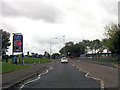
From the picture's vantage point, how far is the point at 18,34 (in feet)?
110

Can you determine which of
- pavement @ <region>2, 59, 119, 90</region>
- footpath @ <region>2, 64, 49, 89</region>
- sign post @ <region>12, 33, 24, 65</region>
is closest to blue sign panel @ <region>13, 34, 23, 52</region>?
sign post @ <region>12, 33, 24, 65</region>

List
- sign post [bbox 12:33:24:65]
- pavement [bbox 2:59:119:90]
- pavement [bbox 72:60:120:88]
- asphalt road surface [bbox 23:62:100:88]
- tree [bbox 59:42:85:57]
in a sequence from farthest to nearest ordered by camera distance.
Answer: tree [bbox 59:42:85:57]
sign post [bbox 12:33:24:65]
pavement [bbox 72:60:120:88]
pavement [bbox 2:59:119:90]
asphalt road surface [bbox 23:62:100:88]

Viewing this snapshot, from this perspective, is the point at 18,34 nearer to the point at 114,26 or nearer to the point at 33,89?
the point at 33,89

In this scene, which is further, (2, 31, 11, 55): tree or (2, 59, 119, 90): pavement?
(2, 31, 11, 55): tree

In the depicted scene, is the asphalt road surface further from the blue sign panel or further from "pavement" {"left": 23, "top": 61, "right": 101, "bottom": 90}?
the blue sign panel

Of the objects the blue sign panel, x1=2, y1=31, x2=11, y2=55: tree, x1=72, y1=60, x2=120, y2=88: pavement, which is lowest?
x1=72, y1=60, x2=120, y2=88: pavement

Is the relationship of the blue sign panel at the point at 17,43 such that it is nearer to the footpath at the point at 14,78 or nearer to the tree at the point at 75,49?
the footpath at the point at 14,78

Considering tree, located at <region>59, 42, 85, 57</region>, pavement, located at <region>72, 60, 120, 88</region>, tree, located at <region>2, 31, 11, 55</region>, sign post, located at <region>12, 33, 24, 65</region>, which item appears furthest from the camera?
tree, located at <region>59, 42, 85, 57</region>

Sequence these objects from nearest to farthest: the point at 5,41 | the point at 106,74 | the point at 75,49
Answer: the point at 106,74 → the point at 5,41 → the point at 75,49

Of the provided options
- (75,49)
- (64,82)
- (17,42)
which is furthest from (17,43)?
(75,49)

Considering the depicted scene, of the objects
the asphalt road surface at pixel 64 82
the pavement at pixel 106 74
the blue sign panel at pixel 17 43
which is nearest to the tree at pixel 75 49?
the blue sign panel at pixel 17 43

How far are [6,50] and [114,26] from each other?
49.1 metres

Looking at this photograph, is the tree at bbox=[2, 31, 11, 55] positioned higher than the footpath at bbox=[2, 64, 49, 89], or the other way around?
the tree at bbox=[2, 31, 11, 55]

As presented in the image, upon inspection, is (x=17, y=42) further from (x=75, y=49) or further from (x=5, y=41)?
(x=75, y=49)
